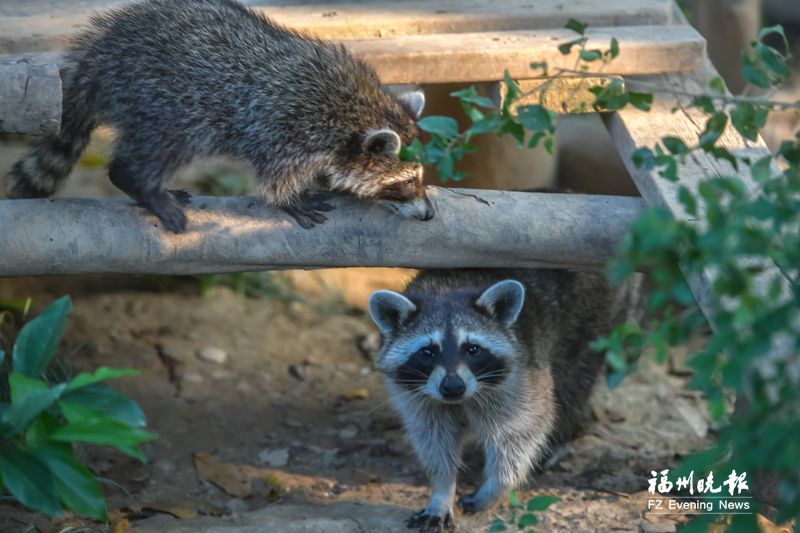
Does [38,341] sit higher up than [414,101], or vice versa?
[38,341]

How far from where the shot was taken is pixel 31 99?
354cm

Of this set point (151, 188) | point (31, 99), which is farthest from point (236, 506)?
point (31, 99)

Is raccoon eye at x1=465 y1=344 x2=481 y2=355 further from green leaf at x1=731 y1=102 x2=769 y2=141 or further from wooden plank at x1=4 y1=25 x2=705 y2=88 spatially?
green leaf at x1=731 y1=102 x2=769 y2=141

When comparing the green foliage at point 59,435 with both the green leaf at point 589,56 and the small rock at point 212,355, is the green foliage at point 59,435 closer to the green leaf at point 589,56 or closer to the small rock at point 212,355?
the green leaf at point 589,56

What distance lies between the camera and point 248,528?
395 cm

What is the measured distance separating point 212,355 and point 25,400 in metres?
2.80

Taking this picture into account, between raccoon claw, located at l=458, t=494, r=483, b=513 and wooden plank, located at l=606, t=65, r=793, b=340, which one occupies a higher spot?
wooden plank, located at l=606, t=65, r=793, b=340

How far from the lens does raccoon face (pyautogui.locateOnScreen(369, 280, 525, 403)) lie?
4.09m

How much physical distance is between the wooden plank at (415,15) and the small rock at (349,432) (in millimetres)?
1924

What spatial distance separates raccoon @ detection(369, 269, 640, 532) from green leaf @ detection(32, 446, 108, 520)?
4.99 feet

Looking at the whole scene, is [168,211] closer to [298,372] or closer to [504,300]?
[504,300]

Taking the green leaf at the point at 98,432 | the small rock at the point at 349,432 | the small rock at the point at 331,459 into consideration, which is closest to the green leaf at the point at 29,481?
the green leaf at the point at 98,432

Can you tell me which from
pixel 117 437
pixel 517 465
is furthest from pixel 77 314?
pixel 117 437

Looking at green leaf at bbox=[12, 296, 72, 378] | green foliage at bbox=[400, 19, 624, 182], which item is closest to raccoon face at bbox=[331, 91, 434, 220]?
green foliage at bbox=[400, 19, 624, 182]
